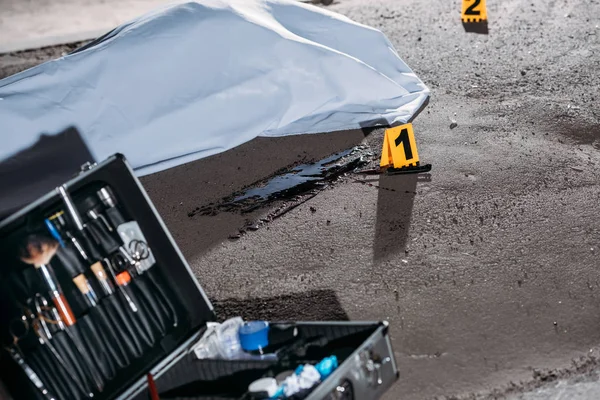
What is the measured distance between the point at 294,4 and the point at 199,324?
2.76 metres

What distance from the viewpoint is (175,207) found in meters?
4.02

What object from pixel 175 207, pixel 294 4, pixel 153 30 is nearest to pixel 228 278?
pixel 175 207

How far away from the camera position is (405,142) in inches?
155

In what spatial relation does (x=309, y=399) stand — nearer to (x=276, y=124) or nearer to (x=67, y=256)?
(x=67, y=256)

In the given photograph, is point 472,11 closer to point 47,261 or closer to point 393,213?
point 393,213

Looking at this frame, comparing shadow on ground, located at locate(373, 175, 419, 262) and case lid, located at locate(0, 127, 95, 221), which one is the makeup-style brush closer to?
shadow on ground, located at locate(373, 175, 419, 262)

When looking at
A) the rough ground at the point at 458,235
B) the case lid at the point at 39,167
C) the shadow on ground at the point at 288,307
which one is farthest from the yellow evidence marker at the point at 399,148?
the case lid at the point at 39,167

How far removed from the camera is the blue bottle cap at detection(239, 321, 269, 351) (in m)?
2.44

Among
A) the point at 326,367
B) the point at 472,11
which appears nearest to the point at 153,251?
the point at 326,367

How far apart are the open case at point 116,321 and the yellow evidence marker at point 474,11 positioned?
12.9 ft

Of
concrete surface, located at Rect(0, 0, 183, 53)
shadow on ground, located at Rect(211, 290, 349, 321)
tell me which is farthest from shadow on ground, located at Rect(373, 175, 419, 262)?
concrete surface, located at Rect(0, 0, 183, 53)

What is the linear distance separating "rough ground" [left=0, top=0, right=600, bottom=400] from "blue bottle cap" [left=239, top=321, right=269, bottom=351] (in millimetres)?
597

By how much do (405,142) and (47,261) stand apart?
2.21m

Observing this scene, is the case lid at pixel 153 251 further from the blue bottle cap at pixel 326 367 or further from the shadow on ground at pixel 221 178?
the shadow on ground at pixel 221 178
